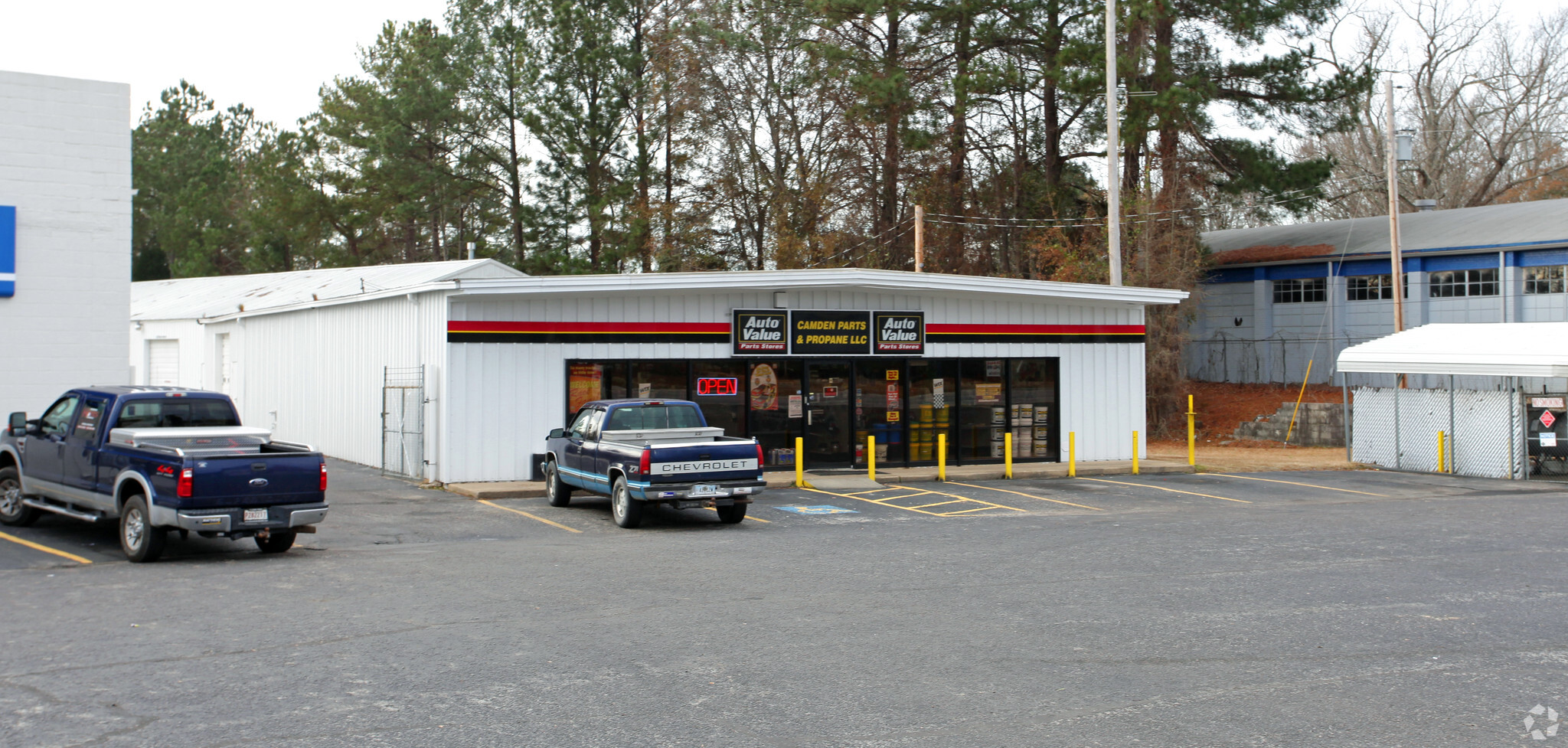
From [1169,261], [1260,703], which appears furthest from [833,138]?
[1260,703]

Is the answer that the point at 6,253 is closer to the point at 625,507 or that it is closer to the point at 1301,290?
the point at 625,507

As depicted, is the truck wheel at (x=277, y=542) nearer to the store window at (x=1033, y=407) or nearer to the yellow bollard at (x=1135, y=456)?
the store window at (x=1033, y=407)

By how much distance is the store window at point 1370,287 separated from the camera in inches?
1524

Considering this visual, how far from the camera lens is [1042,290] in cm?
2441

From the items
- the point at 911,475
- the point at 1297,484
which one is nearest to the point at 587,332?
the point at 911,475

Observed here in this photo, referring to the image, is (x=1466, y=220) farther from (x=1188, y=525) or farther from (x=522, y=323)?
(x=522, y=323)

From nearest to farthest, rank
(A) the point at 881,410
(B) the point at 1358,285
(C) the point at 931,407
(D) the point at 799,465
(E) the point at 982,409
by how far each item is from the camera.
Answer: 1. (D) the point at 799,465
2. (A) the point at 881,410
3. (C) the point at 931,407
4. (E) the point at 982,409
5. (B) the point at 1358,285

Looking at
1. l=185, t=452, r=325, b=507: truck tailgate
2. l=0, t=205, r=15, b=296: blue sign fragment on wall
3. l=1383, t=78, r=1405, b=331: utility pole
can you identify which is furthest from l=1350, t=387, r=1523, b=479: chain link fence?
l=0, t=205, r=15, b=296: blue sign fragment on wall

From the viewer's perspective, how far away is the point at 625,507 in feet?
52.5

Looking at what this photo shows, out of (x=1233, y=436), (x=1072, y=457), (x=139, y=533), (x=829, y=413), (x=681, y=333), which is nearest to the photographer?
(x=139, y=533)

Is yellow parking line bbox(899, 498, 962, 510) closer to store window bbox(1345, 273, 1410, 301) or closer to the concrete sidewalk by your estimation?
the concrete sidewalk

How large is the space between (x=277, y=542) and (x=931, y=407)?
14.1m

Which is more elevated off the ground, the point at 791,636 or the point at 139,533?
the point at 139,533

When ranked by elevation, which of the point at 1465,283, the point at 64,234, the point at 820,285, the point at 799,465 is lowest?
the point at 799,465
